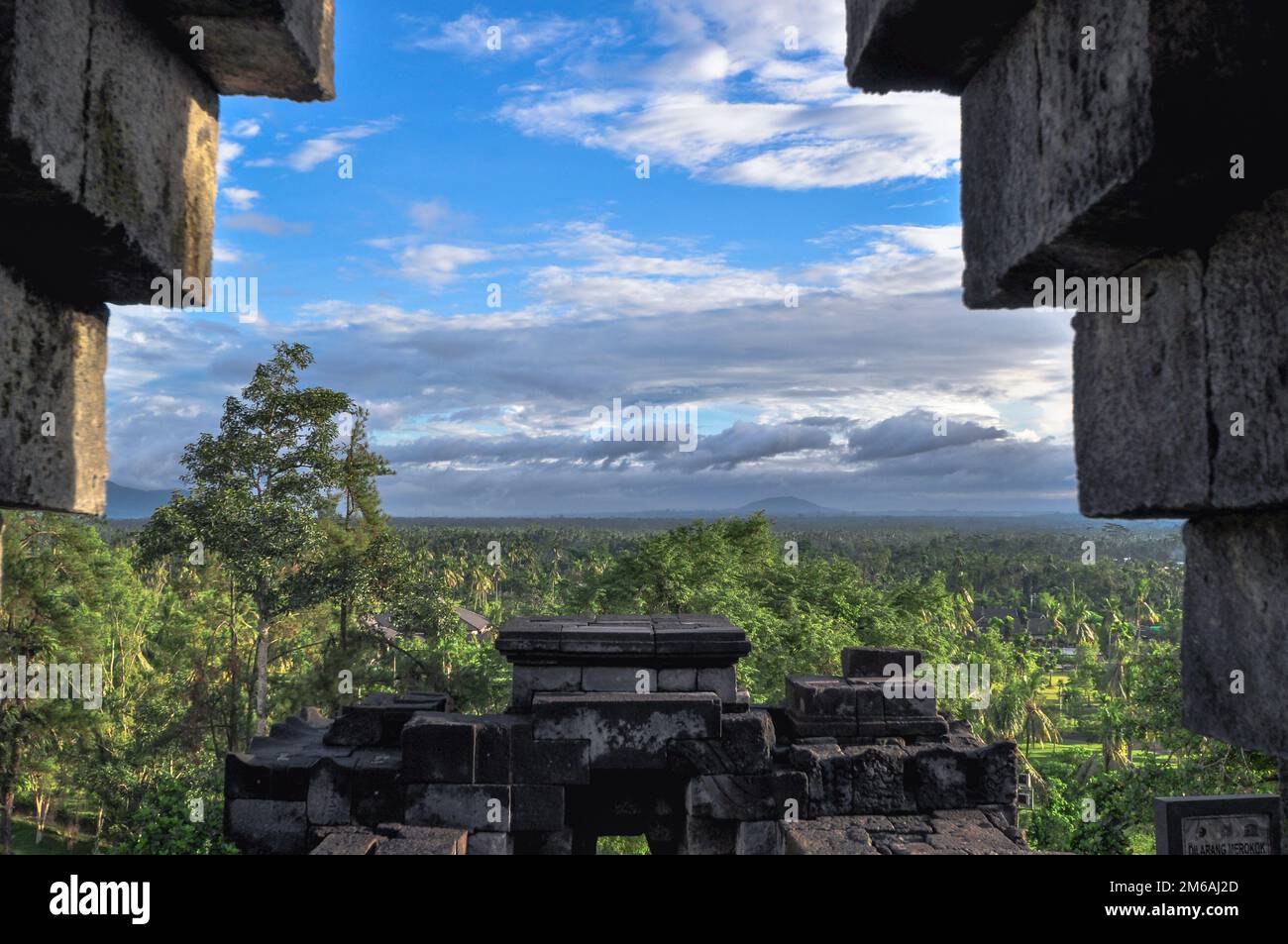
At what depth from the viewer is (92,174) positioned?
97.6 inches

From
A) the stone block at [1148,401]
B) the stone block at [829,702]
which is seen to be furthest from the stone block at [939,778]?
the stone block at [1148,401]

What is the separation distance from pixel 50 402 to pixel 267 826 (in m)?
5.05

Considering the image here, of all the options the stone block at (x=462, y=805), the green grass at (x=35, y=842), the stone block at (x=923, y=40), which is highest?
the stone block at (x=923, y=40)

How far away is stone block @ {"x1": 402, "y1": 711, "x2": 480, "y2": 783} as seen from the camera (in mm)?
6547

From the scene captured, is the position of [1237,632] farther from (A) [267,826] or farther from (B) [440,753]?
(A) [267,826]

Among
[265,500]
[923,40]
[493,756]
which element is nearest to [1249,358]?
[923,40]

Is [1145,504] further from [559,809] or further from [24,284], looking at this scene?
[559,809]

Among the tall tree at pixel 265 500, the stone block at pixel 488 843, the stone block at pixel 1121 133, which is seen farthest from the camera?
the tall tree at pixel 265 500

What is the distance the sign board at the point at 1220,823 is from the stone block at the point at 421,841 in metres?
5.63

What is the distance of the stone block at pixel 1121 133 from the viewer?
6.25 feet

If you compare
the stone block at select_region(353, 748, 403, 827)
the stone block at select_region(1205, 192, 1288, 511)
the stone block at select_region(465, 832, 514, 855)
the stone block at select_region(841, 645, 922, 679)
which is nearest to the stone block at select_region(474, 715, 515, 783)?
the stone block at select_region(465, 832, 514, 855)

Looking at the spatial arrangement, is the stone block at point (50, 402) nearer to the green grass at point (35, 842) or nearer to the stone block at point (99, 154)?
the stone block at point (99, 154)
